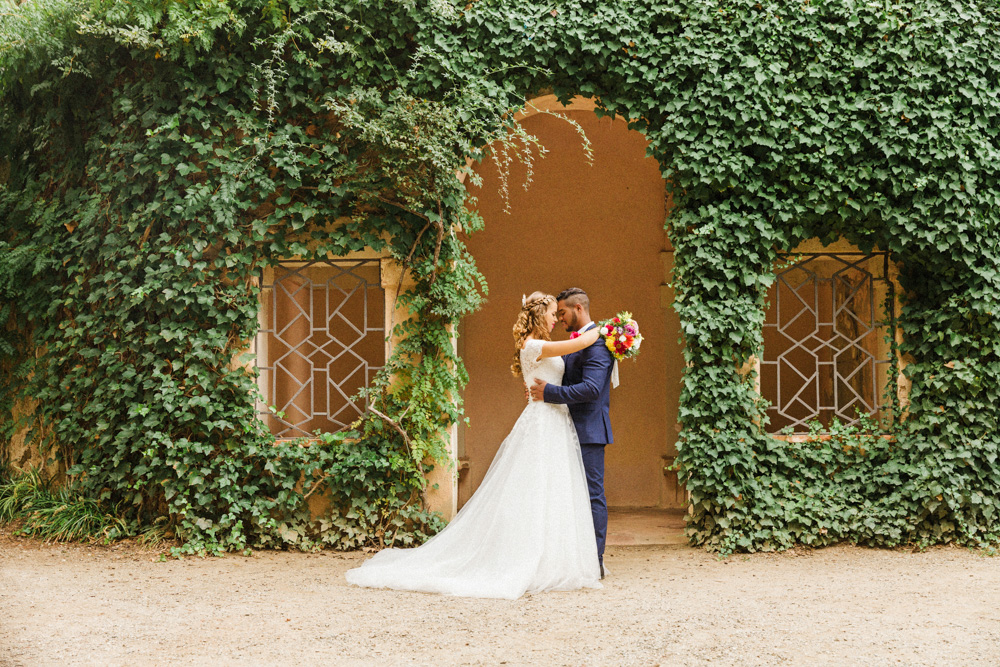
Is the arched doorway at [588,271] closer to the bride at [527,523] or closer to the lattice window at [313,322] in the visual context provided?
the lattice window at [313,322]

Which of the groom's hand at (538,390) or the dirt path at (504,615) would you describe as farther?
the groom's hand at (538,390)

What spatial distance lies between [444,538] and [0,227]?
15.7 ft

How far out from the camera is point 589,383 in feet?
15.7

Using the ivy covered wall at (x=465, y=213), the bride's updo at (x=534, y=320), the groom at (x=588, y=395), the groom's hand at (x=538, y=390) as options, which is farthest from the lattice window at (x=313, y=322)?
the groom at (x=588, y=395)

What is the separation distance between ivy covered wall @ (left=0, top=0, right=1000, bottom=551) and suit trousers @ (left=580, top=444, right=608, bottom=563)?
125cm

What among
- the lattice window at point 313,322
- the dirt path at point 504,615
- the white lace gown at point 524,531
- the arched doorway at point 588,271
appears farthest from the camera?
the arched doorway at point 588,271

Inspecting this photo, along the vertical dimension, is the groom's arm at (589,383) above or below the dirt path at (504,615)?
above

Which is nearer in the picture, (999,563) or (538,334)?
(538,334)

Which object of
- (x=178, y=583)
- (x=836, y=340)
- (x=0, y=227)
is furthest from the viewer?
(x=836, y=340)

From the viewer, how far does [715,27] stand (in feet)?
19.0

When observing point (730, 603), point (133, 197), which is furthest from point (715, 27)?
point (133, 197)

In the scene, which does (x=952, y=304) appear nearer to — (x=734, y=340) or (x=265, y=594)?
(x=734, y=340)

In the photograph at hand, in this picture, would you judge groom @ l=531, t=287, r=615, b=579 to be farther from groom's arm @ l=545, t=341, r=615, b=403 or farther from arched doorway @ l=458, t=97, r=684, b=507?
arched doorway @ l=458, t=97, r=684, b=507

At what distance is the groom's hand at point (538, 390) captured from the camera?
4.90 meters
